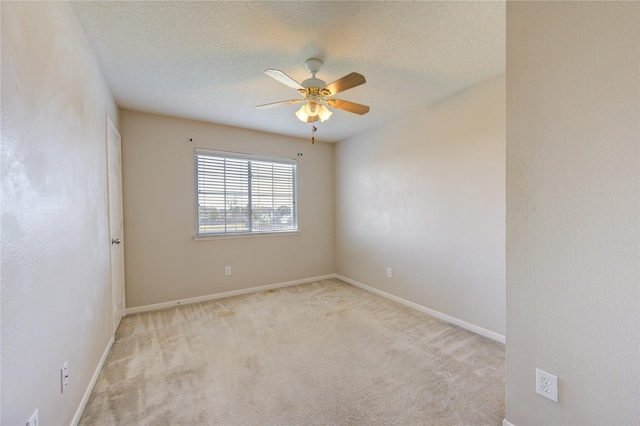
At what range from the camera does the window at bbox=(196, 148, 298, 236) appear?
145 inches

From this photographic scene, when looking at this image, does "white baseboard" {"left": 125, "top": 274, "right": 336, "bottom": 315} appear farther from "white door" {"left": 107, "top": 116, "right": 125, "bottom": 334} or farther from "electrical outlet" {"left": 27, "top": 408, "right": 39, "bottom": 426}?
"electrical outlet" {"left": 27, "top": 408, "right": 39, "bottom": 426}

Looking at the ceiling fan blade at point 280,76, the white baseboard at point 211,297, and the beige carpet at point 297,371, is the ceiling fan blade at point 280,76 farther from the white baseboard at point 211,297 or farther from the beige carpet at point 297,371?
the white baseboard at point 211,297

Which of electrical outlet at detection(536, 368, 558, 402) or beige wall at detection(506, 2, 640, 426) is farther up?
beige wall at detection(506, 2, 640, 426)

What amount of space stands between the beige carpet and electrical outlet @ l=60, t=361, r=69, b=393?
1.10 ft

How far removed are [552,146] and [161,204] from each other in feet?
12.2

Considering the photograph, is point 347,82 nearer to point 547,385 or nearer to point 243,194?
point 547,385

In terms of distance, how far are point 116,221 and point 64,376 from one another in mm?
1783

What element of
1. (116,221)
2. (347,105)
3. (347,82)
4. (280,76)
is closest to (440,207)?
(347,105)

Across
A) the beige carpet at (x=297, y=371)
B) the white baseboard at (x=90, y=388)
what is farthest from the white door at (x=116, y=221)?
the white baseboard at (x=90, y=388)

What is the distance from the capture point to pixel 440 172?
9.68 ft

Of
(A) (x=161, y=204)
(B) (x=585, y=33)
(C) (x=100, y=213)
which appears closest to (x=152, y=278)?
(A) (x=161, y=204)

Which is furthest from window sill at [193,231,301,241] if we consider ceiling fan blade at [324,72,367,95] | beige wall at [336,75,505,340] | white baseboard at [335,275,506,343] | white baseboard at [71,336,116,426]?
ceiling fan blade at [324,72,367,95]

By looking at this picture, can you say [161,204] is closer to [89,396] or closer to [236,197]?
[236,197]

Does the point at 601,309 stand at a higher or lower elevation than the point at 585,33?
lower
